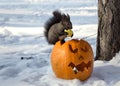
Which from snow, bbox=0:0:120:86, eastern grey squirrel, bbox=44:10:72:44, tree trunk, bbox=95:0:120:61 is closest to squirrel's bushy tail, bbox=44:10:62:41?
eastern grey squirrel, bbox=44:10:72:44

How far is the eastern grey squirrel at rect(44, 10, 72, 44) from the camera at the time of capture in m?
4.25

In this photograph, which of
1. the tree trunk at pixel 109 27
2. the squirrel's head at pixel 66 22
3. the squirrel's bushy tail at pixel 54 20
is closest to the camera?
the squirrel's head at pixel 66 22

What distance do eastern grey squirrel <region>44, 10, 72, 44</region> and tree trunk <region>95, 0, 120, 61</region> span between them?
0.88m

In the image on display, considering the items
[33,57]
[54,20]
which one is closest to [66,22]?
[54,20]

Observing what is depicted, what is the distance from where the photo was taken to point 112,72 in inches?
183

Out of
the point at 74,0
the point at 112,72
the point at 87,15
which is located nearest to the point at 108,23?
the point at 112,72

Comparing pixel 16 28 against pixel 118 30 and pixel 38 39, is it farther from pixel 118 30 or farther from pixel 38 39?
pixel 118 30

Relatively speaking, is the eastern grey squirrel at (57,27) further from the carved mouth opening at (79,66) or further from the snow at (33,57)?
the snow at (33,57)

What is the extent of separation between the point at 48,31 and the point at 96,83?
1.03 metres

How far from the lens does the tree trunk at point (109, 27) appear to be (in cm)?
502

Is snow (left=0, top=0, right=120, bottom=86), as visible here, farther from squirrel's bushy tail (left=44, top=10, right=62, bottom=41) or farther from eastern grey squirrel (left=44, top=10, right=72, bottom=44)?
squirrel's bushy tail (left=44, top=10, right=62, bottom=41)

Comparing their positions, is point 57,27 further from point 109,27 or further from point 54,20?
point 109,27

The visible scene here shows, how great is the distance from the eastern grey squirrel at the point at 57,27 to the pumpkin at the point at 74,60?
149 millimetres

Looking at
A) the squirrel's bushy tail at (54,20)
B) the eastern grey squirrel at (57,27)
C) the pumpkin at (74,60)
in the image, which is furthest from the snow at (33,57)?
the squirrel's bushy tail at (54,20)
